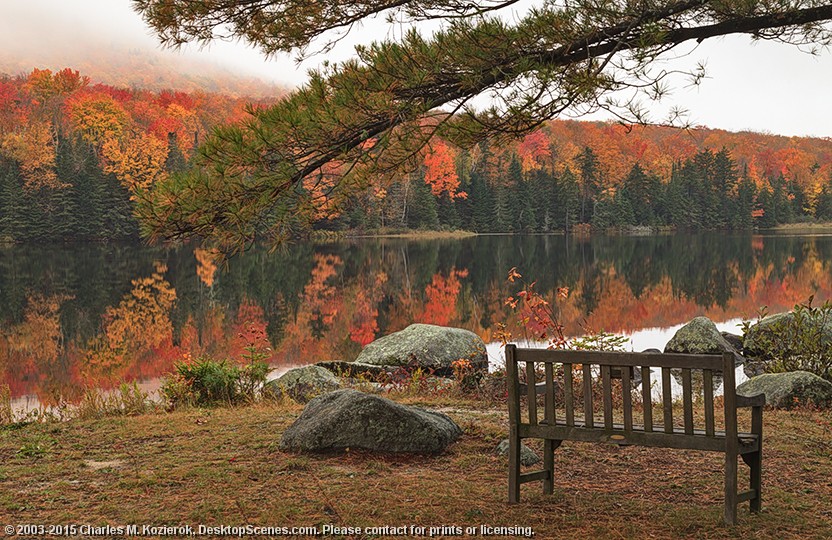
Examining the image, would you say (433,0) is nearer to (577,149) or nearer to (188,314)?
(188,314)

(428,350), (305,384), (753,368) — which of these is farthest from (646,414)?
(753,368)

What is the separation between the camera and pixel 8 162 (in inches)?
2185

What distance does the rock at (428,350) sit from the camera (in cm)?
1413

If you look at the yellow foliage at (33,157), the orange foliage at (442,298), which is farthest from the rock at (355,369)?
the yellow foliage at (33,157)

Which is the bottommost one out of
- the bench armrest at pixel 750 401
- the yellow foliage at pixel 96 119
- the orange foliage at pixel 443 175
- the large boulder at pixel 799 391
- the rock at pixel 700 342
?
the rock at pixel 700 342

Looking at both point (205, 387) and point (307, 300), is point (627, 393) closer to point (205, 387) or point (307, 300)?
point (205, 387)

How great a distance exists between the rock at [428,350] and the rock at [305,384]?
2.04 meters

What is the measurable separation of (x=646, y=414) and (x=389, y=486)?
195cm

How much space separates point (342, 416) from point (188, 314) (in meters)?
18.2

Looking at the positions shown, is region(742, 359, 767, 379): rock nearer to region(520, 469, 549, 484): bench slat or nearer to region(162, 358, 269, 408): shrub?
region(162, 358, 269, 408): shrub

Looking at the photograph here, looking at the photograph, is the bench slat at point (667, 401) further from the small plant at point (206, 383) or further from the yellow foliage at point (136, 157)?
the yellow foliage at point (136, 157)

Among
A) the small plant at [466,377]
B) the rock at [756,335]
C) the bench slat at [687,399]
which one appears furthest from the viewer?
the rock at [756,335]

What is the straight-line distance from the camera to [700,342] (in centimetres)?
1634

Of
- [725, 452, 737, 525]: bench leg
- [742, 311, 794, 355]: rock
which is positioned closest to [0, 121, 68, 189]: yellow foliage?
[742, 311, 794, 355]: rock
